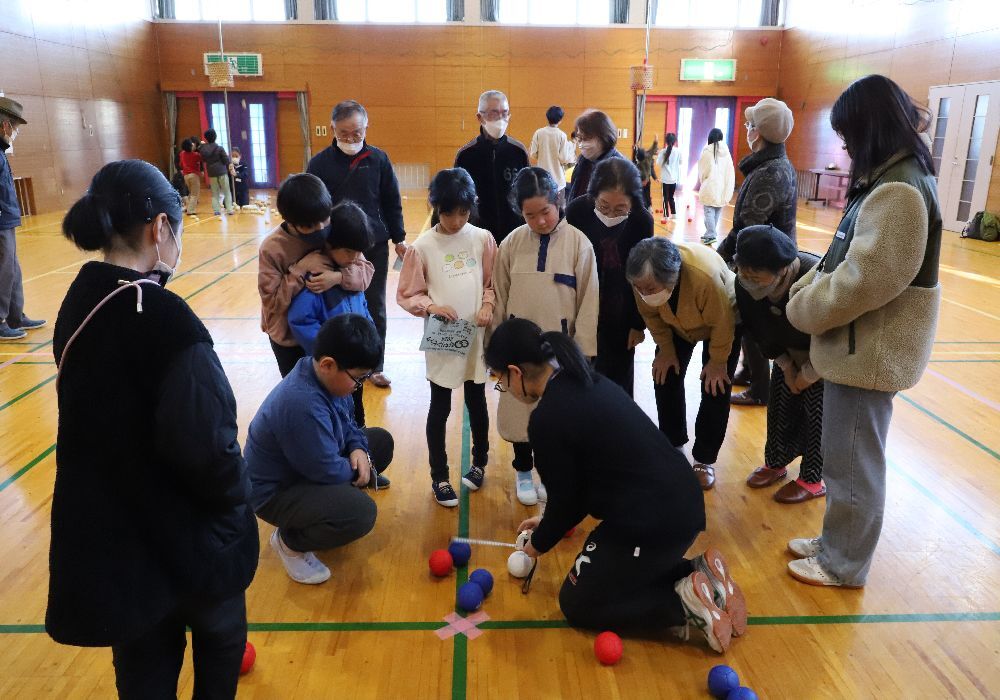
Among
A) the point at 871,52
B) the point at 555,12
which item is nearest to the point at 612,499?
the point at 871,52

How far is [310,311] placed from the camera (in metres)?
2.75

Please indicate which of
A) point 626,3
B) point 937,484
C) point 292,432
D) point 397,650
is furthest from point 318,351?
point 626,3

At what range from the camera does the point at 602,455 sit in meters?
2.03

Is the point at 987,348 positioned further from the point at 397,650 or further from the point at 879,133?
the point at 397,650

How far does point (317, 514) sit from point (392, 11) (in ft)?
51.7

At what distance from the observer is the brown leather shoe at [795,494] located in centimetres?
299

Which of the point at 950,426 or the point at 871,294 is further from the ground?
the point at 871,294

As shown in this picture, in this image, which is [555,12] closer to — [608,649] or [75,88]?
[75,88]

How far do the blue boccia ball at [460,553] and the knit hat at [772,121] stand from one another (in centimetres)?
239

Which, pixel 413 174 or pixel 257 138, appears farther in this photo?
pixel 413 174

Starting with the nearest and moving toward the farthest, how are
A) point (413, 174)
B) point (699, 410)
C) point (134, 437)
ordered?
point (134, 437) → point (699, 410) → point (413, 174)

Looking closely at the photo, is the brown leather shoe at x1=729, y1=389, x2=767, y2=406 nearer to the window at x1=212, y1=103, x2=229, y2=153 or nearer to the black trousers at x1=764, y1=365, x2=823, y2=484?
the black trousers at x1=764, y1=365, x2=823, y2=484

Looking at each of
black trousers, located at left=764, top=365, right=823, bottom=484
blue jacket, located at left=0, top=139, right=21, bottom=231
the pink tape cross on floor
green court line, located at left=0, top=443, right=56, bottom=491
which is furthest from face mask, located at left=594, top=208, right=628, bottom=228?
blue jacket, located at left=0, top=139, right=21, bottom=231

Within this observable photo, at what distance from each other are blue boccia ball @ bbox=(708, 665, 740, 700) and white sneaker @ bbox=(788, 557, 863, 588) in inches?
24.4
